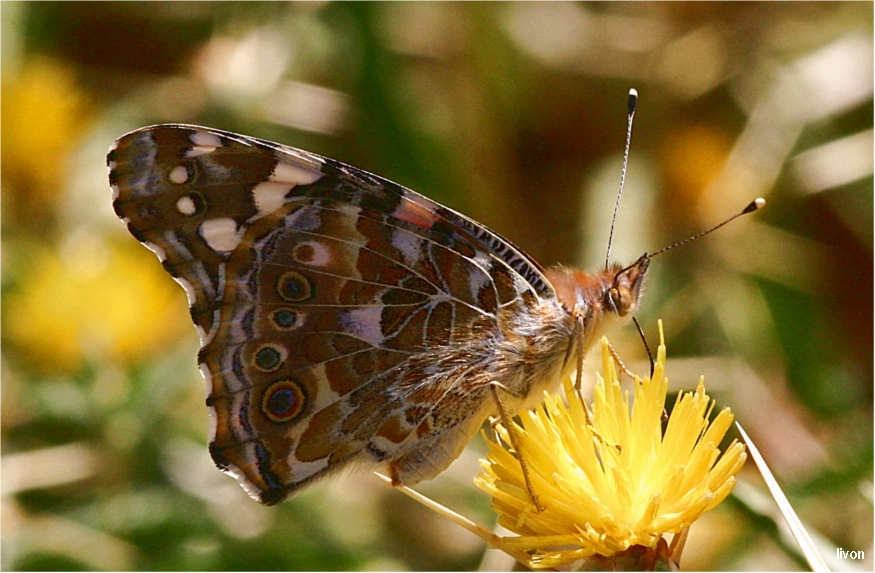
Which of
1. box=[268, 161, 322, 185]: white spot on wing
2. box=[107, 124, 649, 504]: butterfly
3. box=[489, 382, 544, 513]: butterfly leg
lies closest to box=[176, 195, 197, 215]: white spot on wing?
box=[107, 124, 649, 504]: butterfly

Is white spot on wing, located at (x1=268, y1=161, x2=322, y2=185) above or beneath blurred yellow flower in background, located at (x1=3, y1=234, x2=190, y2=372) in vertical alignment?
above

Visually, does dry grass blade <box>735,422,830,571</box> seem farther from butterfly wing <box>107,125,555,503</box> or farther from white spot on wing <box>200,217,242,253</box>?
white spot on wing <box>200,217,242,253</box>

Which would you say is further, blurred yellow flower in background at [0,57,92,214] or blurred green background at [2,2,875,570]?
blurred yellow flower in background at [0,57,92,214]

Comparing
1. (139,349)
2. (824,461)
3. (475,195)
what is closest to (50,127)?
(139,349)

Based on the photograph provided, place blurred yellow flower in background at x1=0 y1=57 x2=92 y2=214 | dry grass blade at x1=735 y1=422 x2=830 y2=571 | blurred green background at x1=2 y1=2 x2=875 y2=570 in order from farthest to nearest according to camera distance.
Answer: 1. blurred yellow flower in background at x1=0 y1=57 x2=92 y2=214
2. blurred green background at x1=2 y1=2 x2=875 y2=570
3. dry grass blade at x1=735 y1=422 x2=830 y2=571

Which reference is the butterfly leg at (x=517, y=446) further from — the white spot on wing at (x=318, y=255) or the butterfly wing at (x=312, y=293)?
the white spot on wing at (x=318, y=255)

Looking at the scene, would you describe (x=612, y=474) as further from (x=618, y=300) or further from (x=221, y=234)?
(x=221, y=234)

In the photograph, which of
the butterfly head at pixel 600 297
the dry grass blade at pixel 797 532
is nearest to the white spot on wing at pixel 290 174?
the butterfly head at pixel 600 297
